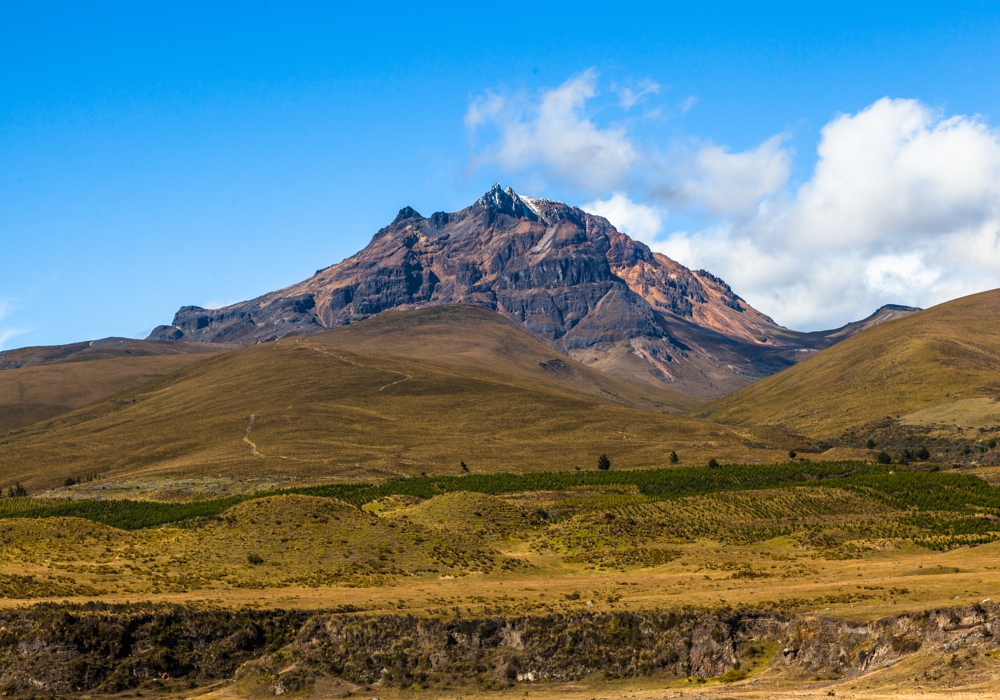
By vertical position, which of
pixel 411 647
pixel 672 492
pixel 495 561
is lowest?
pixel 411 647

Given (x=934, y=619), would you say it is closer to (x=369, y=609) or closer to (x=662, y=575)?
(x=662, y=575)

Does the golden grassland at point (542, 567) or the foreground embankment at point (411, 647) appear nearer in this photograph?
the foreground embankment at point (411, 647)

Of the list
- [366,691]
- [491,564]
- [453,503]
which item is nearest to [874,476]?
[453,503]

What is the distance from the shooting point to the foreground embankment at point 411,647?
4506cm

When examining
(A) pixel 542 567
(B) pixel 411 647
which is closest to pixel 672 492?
(A) pixel 542 567

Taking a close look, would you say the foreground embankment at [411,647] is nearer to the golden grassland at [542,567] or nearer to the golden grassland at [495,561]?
the golden grassland at [542,567]

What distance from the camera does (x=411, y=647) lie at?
160 feet

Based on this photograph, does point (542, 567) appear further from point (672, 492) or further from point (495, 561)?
point (672, 492)

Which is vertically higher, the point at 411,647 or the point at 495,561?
the point at 495,561

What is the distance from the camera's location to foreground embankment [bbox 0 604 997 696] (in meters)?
45.1

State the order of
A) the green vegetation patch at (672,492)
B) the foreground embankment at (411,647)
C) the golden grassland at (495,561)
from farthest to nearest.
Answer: the green vegetation patch at (672,492), the golden grassland at (495,561), the foreground embankment at (411,647)

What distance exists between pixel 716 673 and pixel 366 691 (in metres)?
17.2

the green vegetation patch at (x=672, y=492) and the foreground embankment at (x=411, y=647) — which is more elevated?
the green vegetation patch at (x=672, y=492)

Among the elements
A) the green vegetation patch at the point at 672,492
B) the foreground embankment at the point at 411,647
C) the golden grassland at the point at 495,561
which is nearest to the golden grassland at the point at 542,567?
the golden grassland at the point at 495,561
